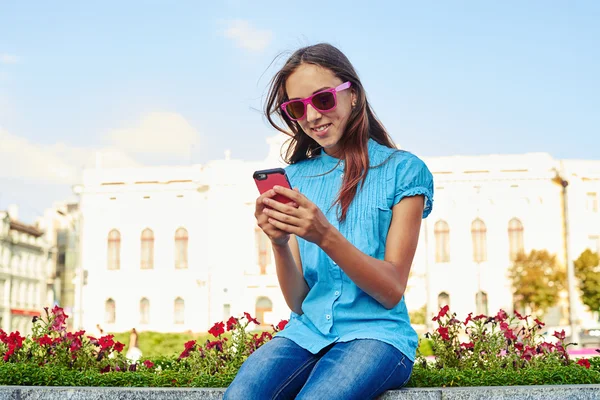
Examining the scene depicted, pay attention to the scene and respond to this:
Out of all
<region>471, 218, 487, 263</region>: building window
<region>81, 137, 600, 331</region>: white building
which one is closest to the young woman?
<region>81, 137, 600, 331</region>: white building

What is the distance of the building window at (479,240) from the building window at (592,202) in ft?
17.2

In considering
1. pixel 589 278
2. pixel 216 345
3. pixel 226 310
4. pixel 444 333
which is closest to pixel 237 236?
pixel 226 310

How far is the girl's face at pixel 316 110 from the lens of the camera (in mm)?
2625

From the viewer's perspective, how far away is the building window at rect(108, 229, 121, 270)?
4300cm

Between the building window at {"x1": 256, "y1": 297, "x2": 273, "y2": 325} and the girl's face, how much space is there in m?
37.5

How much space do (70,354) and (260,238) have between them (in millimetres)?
36835

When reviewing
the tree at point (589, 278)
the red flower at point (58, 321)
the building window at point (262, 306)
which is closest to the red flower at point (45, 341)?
the red flower at point (58, 321)

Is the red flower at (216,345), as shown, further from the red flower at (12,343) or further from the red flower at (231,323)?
the red flower at (12,343)

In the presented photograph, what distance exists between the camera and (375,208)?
8.35 ft

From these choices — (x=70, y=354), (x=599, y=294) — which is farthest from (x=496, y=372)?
(x=599, y=294)

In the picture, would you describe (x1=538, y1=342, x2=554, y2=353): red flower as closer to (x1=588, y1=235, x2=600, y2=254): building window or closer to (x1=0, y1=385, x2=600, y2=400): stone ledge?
(x1=0, y1=385, x2=600, y2=400): stone ledge

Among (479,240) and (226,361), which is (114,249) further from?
(226,361)

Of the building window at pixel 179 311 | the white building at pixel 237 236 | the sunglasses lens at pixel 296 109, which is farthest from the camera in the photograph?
the building window at pixel 179 311

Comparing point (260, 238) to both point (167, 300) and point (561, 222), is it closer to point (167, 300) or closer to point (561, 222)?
point (167, 300)
